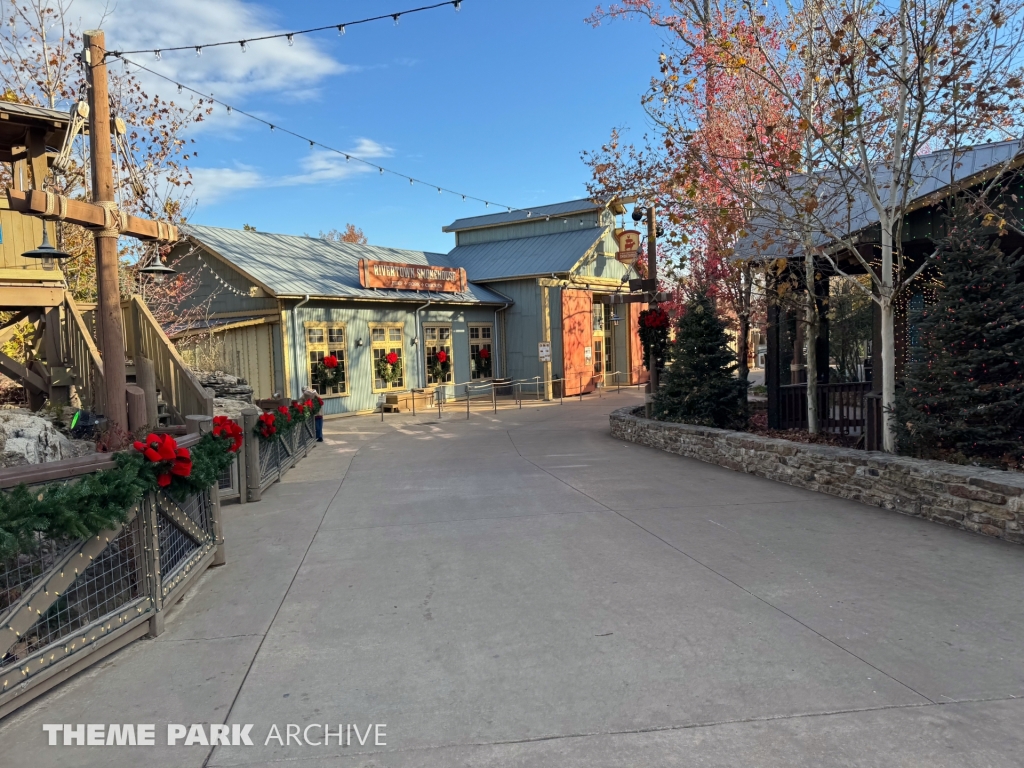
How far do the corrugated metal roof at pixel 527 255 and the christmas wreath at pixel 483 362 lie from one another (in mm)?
2785

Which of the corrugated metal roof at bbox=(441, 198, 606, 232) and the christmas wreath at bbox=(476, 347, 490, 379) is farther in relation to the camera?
the corrugated metal roof at bbox=(441, 198, 606, 232)

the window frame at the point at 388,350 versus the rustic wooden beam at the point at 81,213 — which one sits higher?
the rustic wooden beam at the point at 81,213

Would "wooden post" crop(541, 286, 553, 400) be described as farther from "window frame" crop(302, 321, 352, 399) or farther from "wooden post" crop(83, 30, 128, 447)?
"wooden post" crop(83, 30, 128, 447)

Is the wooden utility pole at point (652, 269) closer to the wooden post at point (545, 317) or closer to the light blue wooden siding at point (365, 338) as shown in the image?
the wooden post at point (545, 317)

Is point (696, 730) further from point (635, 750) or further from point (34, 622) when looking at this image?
point (34, 622)

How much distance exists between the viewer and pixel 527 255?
26422mm

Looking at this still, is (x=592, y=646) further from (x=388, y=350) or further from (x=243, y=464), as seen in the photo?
(x=388, y=350)

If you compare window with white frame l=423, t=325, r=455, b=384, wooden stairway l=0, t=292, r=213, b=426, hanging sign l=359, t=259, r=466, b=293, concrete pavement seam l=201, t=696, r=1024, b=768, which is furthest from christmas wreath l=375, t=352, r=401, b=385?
concrete pavement seam l=201, t=696, r=1024, b=768

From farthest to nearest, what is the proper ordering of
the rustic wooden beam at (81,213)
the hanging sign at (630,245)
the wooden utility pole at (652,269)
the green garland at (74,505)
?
the hanging sign at (630,245) → the wooden utility pole at (652,269) → the rustic wooden beam at (81,213) → the green garland at (74,505)

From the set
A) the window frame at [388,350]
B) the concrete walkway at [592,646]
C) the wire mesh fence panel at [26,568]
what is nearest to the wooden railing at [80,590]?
the wire mesh fence panel at [26,568]

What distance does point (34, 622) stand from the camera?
3.52 metres

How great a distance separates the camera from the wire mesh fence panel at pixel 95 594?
12.5 feet

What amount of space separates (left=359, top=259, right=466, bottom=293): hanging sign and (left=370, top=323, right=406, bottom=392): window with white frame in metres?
1.31

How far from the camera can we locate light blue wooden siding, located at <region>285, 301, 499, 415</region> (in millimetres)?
18688
